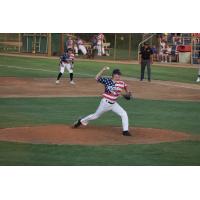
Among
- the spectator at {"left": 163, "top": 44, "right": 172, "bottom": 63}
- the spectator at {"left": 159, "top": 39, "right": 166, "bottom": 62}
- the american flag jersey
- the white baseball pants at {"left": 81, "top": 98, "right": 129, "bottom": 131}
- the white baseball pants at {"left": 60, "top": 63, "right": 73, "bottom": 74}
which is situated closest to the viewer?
the american flag jersey

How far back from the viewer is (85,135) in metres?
14.9

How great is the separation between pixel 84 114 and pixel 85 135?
2.87 feet

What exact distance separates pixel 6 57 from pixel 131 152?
3543mm

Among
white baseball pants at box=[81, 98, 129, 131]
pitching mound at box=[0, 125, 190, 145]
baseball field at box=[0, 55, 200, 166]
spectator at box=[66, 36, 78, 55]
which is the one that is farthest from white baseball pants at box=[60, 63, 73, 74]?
white baseball pants at box=[81, 98, 129, 131]

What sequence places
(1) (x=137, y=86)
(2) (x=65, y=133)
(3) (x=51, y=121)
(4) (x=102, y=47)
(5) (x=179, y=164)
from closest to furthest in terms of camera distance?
(5) (x=179, y=164)
(2) (x=65, y=133)
(3) (x=51, y=121)
(4) (x=102, y=47)
(1) (x=137, y=86)

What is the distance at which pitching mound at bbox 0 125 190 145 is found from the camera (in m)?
14.6

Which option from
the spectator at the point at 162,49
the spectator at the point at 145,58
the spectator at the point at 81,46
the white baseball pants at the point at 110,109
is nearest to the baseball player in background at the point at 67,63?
the spectator at the point at 81,46

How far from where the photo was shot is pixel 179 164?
13.4m

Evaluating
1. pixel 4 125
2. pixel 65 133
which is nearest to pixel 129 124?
pixel 65 133

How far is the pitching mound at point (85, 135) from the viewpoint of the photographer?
14555 mm

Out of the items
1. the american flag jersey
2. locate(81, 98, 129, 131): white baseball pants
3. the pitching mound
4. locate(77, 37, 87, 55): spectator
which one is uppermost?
locate(77, 37, 87, 55): spectator

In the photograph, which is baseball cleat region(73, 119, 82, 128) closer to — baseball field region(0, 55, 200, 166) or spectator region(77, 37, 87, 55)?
baseball field region(0, 55, 200, 166)
